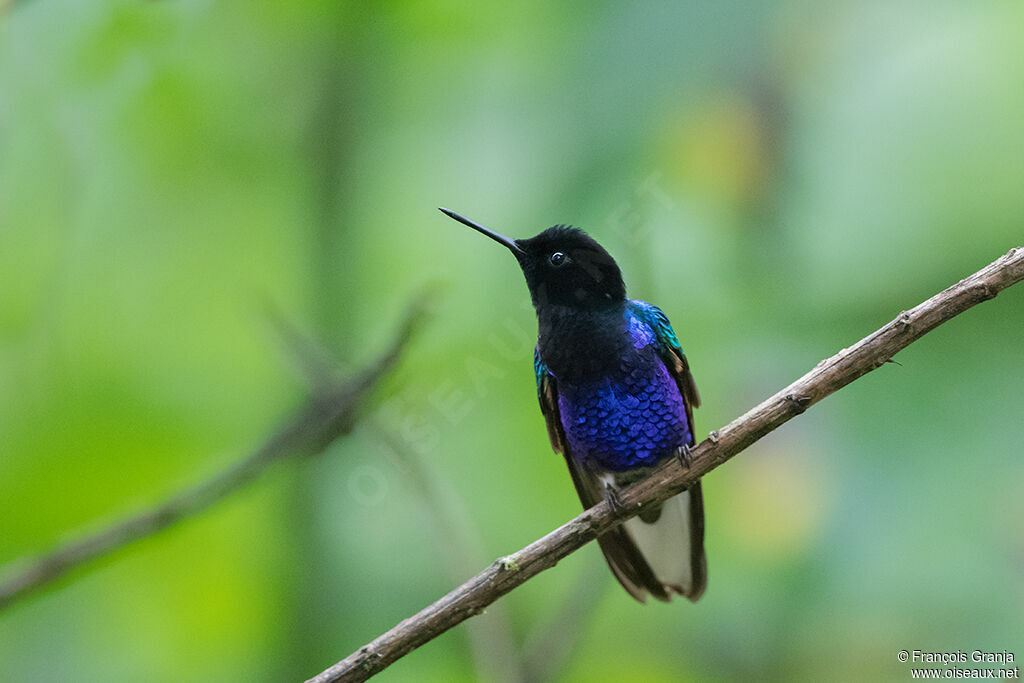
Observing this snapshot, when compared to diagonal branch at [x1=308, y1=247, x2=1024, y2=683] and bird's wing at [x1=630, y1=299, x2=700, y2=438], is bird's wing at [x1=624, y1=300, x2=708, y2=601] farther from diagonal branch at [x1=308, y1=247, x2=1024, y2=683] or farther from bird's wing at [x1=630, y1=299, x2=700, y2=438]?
diagonal branch at [x1=308, y1=247, x2=1024, y2=683]

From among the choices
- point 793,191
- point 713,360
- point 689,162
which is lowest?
point 713,360

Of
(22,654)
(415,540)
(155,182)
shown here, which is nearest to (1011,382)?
(415,540)

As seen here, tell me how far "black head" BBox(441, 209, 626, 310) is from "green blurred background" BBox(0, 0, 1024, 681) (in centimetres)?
73

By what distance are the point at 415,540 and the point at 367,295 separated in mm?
803

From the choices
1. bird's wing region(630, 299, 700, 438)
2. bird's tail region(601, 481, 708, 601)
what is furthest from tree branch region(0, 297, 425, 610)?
bird's tail region(601, 481, 708, 601)

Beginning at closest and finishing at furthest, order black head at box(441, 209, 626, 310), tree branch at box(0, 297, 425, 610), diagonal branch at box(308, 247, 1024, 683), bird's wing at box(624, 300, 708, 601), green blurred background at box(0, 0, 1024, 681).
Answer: diagonal branch at box(308, 247, 1024, 683) < tree branch at box(0, 297, 425, 610) < black head at box(441, 209, 626, 310) < bird's wing at box(624, 300, 708, 601) < green blurred background at box(0, 0, 1024, 681)

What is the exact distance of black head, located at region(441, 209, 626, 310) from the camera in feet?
6.57

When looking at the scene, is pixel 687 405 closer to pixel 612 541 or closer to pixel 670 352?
pixel 670 352

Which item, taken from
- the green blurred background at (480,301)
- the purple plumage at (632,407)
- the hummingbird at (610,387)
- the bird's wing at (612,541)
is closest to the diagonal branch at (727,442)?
the hummingbird at (610,387)

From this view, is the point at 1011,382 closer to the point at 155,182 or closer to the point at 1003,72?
the point at 1003,72

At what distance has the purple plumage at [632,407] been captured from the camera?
2.06 m

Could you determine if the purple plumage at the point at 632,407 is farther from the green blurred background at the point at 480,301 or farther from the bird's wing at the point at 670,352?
the green blurred background at the point at 480,301

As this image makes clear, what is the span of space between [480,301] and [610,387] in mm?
1072

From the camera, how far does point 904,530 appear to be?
2.75 m
